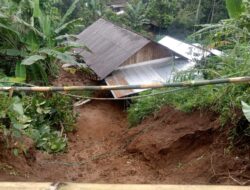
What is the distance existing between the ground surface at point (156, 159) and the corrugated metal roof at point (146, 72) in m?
3.75

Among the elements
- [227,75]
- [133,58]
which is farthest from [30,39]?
[227,75]

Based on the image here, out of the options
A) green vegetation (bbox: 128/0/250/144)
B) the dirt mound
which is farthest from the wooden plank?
green vegetation (bbox: 128/0/250/144)

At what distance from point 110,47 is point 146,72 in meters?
1.58

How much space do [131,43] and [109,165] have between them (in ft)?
22.7

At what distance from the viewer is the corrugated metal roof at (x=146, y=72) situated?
33.6 feet

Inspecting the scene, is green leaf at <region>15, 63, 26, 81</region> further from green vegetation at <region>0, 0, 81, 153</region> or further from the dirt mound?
the dirt mound

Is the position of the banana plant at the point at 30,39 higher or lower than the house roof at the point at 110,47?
higher

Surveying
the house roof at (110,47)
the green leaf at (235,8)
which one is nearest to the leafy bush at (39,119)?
the house roof at (110,47)

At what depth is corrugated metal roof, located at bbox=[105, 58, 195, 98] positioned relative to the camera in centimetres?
1025

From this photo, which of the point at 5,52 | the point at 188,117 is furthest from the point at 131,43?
the point at 188,117

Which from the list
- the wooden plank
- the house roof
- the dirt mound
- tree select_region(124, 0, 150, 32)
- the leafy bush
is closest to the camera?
the wooden plank

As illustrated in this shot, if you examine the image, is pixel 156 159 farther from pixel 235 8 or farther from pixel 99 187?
pixel 99 187

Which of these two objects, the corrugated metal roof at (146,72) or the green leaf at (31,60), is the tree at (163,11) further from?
the green leaf at (31,60)

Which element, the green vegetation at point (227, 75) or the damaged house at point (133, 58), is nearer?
the green vegetation at point (227, 75)
